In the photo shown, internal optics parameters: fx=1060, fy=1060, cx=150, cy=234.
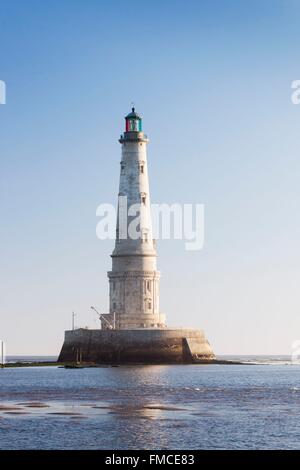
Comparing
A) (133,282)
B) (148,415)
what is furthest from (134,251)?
(148,415)

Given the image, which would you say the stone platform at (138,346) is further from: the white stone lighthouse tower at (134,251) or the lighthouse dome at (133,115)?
the lighthouse dome at (133,115)

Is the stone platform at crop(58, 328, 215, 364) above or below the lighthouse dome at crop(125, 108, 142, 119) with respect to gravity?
below

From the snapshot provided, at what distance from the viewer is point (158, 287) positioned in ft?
443

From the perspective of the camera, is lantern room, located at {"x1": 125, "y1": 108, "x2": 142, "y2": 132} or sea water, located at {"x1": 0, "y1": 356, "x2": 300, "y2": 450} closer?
sea water, located at {"x1": 0, "y1": 356, "x2": 300, "y2": 450}

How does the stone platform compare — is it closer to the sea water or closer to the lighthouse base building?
the lighthouse base building

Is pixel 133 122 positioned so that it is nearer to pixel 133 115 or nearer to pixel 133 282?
pixel 133 115

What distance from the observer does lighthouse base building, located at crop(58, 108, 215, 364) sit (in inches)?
5059

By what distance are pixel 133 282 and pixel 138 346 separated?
9649 mm

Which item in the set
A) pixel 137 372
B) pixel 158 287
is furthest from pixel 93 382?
pixel 158 287

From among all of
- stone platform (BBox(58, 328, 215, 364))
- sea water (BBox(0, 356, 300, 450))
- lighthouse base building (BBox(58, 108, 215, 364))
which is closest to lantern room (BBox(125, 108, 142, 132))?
lighthouse base building (BBox(58, 108, 215, 364))

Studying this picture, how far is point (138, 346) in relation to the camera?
12588cm

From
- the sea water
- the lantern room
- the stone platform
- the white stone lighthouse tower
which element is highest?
the lantern room

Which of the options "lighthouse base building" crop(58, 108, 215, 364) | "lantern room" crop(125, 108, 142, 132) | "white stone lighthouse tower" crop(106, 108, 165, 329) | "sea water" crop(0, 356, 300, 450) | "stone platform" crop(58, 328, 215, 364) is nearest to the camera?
"sea water" crop(0, 356, 300, 450)
